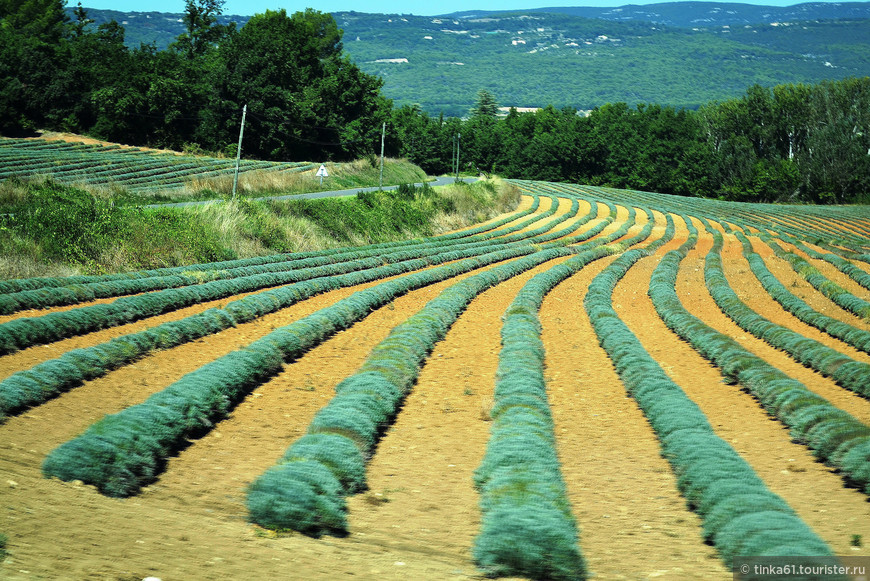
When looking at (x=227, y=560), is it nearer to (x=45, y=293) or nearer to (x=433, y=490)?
(x=433, y=490)

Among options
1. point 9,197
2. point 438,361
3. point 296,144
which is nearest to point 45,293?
point 438,361

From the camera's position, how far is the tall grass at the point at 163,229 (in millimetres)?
19000

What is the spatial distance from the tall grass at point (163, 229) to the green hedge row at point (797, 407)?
46.0ft

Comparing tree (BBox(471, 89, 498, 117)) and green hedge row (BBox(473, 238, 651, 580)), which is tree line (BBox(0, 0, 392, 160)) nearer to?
green hedge row (BBox(473, 238, 651, 580))

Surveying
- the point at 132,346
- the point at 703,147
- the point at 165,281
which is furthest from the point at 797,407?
the point at 703,147

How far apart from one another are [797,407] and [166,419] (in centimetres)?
724

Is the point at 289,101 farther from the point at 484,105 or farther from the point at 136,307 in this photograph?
the point at 484,105

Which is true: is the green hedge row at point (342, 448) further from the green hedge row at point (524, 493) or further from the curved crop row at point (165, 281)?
the curved crop row at point (165, 281)

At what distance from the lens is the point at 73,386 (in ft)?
31.9

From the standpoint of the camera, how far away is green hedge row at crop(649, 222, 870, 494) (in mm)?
7812

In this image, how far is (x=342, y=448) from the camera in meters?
7.59

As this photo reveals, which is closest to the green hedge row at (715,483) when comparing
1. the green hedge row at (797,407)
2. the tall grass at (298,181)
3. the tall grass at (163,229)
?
the green hedge row at (797,407)

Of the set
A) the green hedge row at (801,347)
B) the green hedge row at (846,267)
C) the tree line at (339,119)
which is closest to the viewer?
the green hedge row at (801,347)

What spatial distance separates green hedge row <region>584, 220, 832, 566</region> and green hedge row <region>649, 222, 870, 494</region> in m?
1.11
